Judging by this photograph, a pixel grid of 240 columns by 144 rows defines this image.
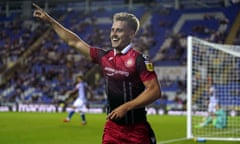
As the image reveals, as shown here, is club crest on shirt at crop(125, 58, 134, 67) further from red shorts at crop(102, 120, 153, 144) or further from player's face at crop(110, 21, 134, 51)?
red shorts at crop(102, 120, 153, 144)

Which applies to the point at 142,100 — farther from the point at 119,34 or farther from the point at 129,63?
the point at 119,34

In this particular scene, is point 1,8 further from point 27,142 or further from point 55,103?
point 27,142

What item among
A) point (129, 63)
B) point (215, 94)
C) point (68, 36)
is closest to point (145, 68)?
point (129, 63)

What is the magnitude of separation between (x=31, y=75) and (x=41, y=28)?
337 inches

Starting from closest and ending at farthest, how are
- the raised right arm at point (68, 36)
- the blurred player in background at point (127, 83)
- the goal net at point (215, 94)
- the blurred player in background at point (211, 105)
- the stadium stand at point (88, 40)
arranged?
1. the blurred player in background at point (127, 83)
2. the raised right arm at point (68, 36)
3. the blurred player in background at point (211, 105)
4. the goal net at point (215, 94)
5. the stadium stand at point (88, 40)

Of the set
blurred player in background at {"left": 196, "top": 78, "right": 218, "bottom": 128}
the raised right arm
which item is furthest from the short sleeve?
blurred player in background at {"left": 196, "top": 78, "right": 218, "bottom": 128}

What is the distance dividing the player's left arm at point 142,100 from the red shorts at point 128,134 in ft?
0.84

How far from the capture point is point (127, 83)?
14.5ft

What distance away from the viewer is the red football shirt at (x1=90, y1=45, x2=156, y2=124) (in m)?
4.32

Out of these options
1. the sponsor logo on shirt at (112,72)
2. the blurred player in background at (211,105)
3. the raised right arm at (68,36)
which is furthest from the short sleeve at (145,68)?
the blurred player in background at (211,105)

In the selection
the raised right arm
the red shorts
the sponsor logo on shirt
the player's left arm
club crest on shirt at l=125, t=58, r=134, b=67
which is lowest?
the red shorts

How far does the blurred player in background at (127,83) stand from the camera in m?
4.29

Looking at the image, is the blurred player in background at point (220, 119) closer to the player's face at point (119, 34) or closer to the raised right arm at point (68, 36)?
the raised right arm at point (68, 36)

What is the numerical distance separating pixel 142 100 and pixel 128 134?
426mm
